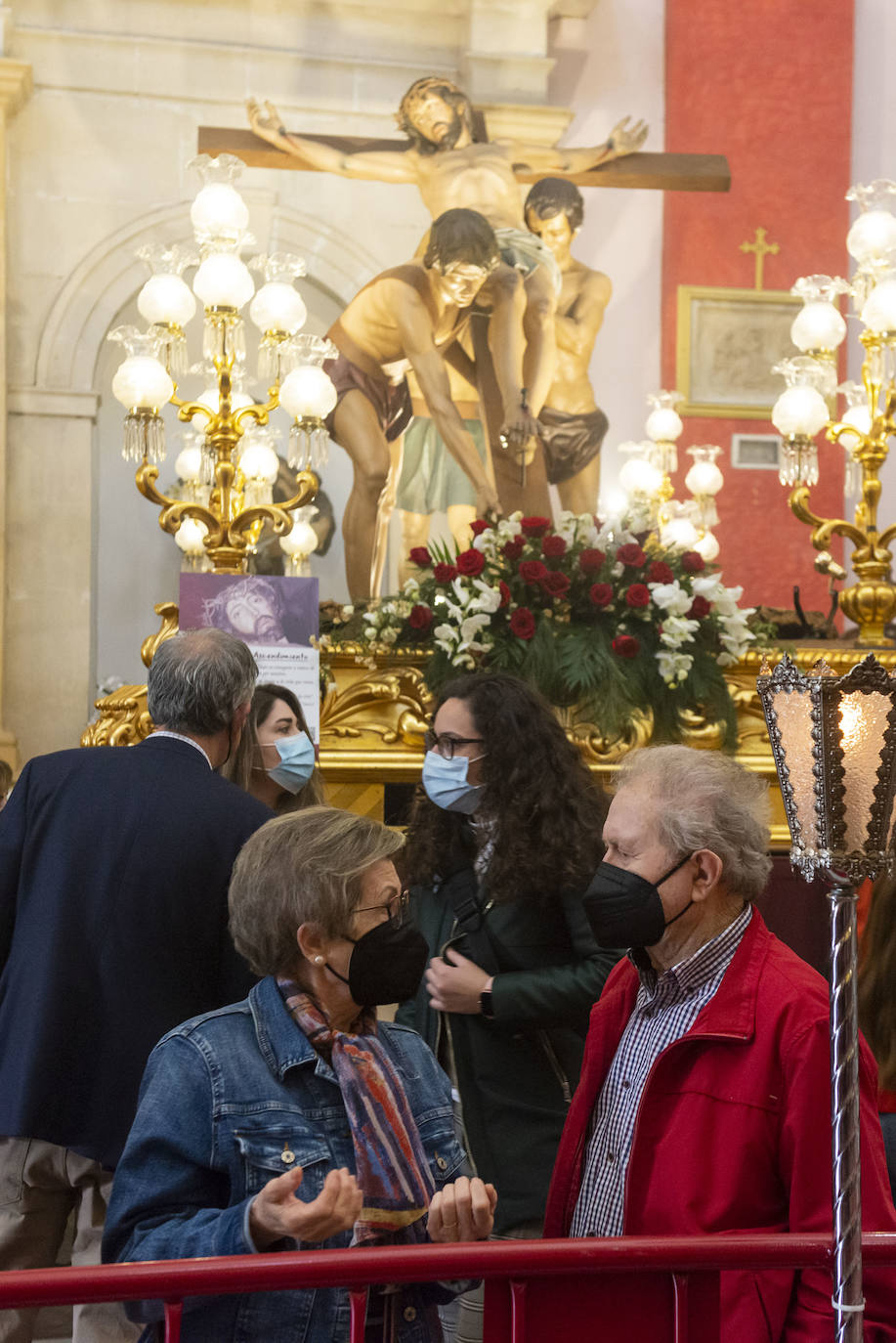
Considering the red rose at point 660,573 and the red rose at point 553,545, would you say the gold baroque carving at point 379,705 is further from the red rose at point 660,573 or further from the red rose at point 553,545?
the red rose at point 660,573

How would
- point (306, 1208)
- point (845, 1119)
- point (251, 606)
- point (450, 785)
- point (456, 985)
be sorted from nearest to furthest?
point (845, 1119), point (306, 1208), point (456, 985), point (450, 785), point (251, 606)

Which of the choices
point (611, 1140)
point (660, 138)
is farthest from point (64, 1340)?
point (660, 138)

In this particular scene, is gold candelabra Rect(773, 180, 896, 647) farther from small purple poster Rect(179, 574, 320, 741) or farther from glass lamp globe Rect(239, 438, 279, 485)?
glass lamp globe Rect(239, 438, 279, 485)

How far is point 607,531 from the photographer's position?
509 centimetres

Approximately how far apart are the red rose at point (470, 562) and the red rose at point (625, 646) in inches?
19.8

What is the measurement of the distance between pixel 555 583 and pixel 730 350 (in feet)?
21.1

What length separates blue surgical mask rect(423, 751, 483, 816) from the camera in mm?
3146

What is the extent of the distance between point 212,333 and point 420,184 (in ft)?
15.2

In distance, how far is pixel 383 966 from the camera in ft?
6.58

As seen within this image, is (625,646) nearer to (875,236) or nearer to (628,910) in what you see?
(628,910)

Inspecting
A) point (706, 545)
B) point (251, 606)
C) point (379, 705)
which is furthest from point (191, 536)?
point (251, 606)

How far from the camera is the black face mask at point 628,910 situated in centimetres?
220

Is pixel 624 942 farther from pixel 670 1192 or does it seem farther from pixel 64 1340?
pixel 64 1340

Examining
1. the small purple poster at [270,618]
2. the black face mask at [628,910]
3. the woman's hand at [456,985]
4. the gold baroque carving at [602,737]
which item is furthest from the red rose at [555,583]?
the black face mask at [628,910]
